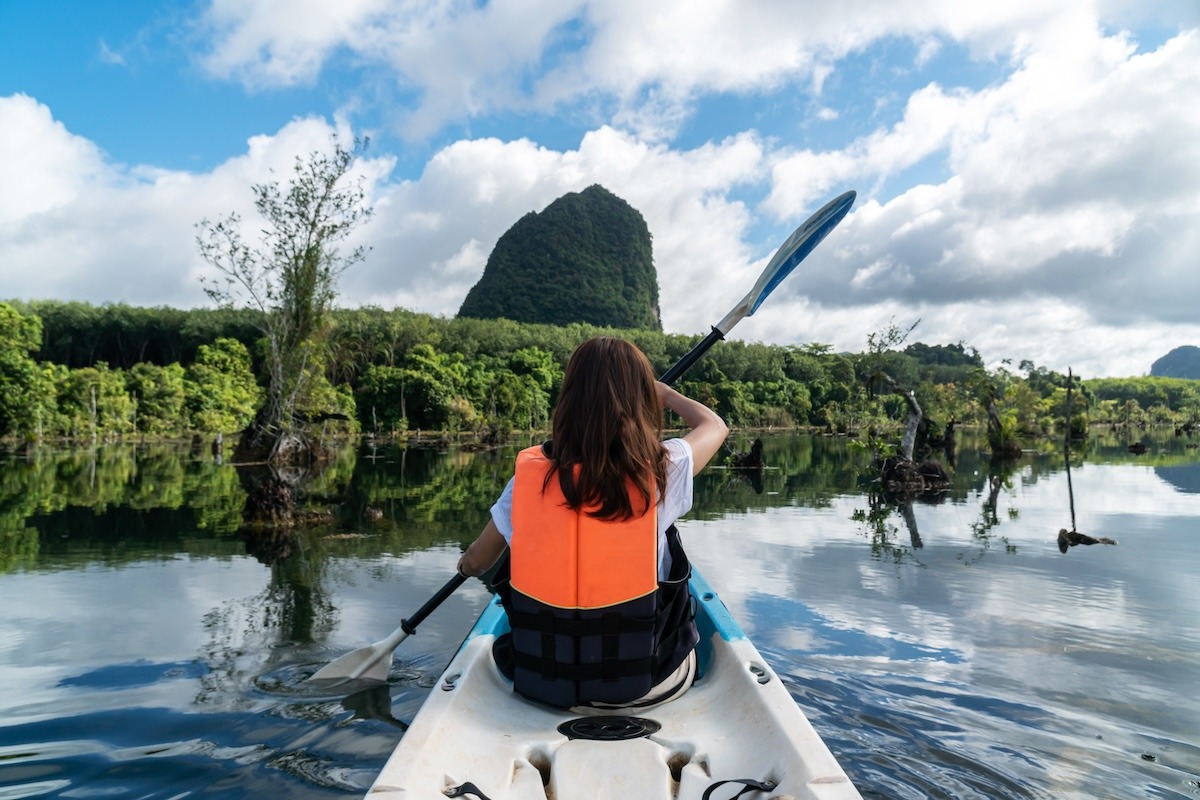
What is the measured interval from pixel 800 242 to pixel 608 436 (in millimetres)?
2613

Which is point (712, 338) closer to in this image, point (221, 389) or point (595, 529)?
point (595, 529)

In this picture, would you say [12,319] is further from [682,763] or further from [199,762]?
[682,763]

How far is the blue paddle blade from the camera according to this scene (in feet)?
14.4

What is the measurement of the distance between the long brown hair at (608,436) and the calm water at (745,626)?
4.77 ft

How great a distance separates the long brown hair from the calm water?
1454mm

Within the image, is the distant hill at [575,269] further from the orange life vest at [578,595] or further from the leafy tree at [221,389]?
the orange life vest at [578,595]

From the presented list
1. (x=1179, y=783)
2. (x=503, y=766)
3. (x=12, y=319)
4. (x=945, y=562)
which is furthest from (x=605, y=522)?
(x=12, y=319)

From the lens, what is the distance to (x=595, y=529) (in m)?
2.24

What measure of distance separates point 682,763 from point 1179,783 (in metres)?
2.00

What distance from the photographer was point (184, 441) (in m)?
29.9

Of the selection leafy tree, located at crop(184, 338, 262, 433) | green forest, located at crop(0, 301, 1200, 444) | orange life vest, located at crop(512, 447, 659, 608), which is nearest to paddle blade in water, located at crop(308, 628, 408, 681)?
orange life vest, located at crop(512, 447, 659, 608)

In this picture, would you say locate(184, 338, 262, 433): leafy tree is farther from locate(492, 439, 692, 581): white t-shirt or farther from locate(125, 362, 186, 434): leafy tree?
locate(492, 439, 692, 581): white t-shirt

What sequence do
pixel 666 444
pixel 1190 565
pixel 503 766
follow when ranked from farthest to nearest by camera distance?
pixel 1190 565 < pixel 666 444 < pixel 503 766

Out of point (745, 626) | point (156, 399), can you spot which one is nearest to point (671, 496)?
point (745, 626)
